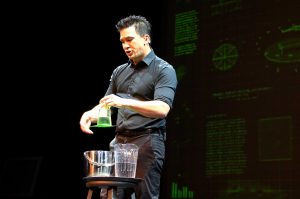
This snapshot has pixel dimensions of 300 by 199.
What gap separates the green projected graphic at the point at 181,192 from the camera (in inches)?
164

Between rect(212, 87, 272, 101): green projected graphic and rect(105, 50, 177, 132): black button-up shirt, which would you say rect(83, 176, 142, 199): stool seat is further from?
rect(212, 87, 272, 101): green projected graphic

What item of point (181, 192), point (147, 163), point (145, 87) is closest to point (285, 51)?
point (181, 192)

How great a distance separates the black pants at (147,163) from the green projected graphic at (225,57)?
175 centimetres

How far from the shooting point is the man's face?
2484 millimetres

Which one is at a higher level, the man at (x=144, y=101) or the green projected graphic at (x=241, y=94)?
the green projected graphic at (x=241, y=94)

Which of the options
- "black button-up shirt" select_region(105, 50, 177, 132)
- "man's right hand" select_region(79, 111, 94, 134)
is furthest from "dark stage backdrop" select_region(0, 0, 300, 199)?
"man's right hand" select_region(79, 111, 94, 134)

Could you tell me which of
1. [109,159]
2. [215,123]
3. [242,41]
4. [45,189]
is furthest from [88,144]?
[109,159]

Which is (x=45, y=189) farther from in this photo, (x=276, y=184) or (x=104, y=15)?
(x=276, y=184)

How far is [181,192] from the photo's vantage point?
423 centimetres

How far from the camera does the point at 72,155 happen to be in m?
5.28

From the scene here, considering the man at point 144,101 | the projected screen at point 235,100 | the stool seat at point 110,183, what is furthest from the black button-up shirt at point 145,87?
the projected screen at point 235,100

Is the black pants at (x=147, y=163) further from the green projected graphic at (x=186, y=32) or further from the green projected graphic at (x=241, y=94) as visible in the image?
the green projected graphic at (x=186, y=32)

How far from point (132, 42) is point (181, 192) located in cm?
205

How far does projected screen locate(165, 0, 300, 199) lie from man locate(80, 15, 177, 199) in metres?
1.52
